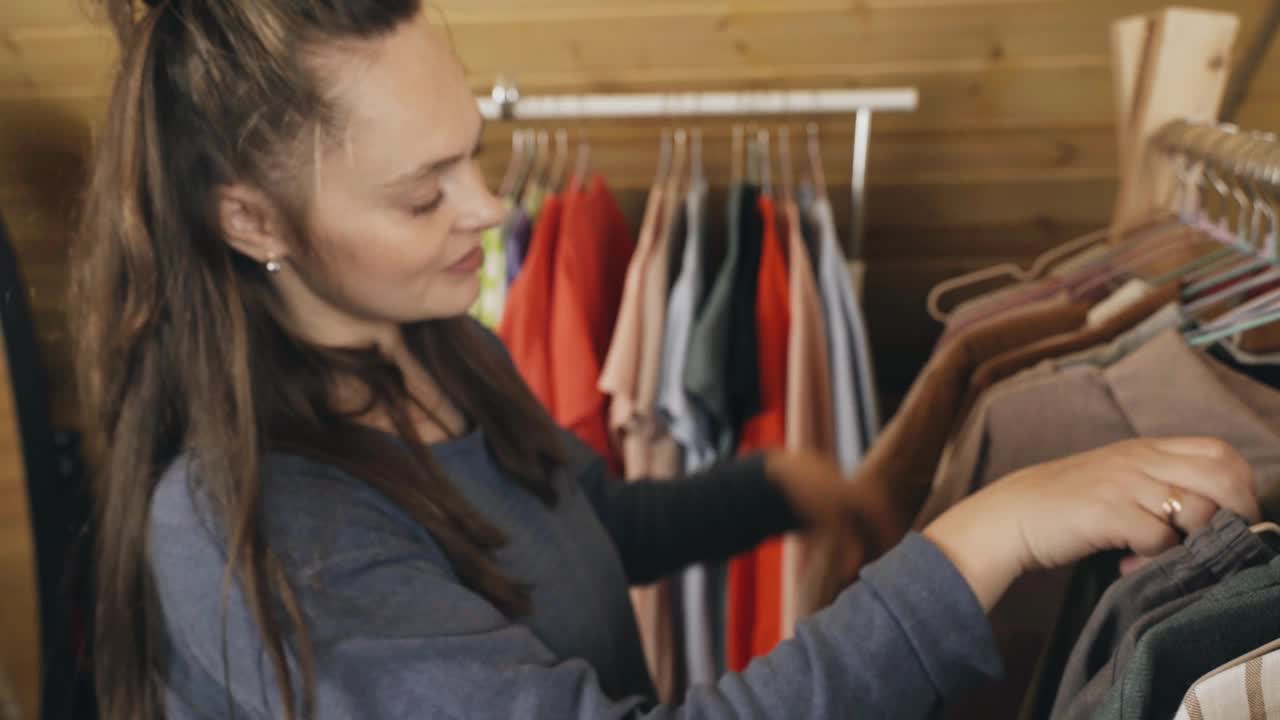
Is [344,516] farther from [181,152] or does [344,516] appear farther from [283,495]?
[181,152]

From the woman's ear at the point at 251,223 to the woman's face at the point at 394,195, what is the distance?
2cm

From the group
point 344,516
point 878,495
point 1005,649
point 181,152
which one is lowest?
point 1005,649

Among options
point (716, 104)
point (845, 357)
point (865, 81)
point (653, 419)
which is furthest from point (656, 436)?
point (865, 81)

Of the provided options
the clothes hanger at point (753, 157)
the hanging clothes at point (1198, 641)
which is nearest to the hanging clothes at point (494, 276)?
the clothes hanger at point (753, 157)

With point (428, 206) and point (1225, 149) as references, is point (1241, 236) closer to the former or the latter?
point (1225, 149)

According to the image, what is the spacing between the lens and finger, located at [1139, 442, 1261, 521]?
1.87 ft

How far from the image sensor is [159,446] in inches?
31.5

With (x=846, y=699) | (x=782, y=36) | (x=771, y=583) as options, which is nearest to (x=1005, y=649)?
(x=846, y=699)

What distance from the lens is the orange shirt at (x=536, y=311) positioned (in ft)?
4.63

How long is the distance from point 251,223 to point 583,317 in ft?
2.20

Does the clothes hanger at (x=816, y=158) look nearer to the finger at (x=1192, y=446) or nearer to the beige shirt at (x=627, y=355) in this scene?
the beige shirt at (x=627, y=355)

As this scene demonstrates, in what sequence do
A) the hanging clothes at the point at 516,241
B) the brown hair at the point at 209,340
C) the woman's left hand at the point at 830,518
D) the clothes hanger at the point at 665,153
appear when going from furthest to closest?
the clothes hanger at the point at 665,153, the hanging clothes at the point at 516,241, the woman's left hand at the point at 830,518, the brown hair at the point at 209,340

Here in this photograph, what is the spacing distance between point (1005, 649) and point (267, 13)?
0.76 m

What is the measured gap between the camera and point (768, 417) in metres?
1.38
